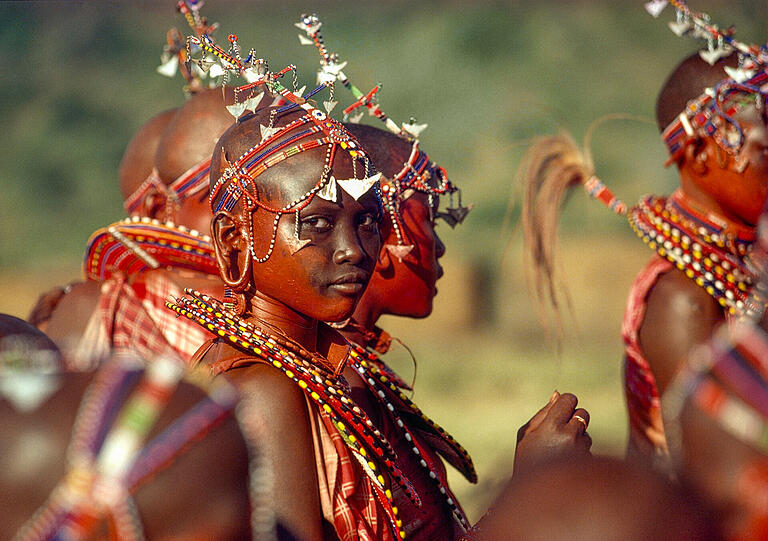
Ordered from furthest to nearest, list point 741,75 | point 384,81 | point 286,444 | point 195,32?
1. point 384,81
2. point 195,32
3. point 741,75
4. point 286,444

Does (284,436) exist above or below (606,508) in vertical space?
above

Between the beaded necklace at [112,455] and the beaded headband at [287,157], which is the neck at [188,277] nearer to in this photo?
the beaded headband at [287,157]

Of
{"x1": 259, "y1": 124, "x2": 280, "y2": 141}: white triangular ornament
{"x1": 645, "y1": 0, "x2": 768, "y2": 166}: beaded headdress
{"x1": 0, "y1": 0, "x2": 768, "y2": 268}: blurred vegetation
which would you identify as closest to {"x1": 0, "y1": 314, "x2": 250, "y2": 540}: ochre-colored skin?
{"x1": 259, "y1": 124, "x2": 280, "y2": 141}: white triangular ornament

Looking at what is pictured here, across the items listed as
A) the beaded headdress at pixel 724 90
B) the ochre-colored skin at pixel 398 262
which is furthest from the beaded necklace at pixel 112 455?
the beaded headdress at pixel 724 90

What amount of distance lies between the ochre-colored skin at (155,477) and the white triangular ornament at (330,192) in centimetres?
127

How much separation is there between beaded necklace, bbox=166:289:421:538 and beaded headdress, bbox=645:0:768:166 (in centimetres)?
238

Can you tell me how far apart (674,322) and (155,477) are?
3284 millimetres

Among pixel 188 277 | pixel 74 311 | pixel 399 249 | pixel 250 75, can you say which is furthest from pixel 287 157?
pixel 74 311

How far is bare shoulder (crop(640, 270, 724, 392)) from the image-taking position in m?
4.03

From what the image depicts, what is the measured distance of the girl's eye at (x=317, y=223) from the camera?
2455mm

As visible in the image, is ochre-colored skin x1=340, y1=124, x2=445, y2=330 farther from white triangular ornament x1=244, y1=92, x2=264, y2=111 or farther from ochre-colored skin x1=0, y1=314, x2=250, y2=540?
ochre-colored skin x1=0, y1=314, x2=250, y2=540

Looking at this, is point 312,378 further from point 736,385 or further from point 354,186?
point 736,385

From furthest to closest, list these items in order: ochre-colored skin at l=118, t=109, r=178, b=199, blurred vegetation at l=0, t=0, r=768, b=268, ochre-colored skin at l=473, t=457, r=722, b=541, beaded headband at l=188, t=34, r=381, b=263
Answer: blurred vegetation at l=0, t=0, r=768, b=268
ochre-colored skin at l=118, t=109, r=178, b=199
beaded headband at l=188, t=34, r=381, b=263
ochre-colored skin at l=473, t=457, r=722, b=541

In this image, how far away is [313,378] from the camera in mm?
2373
